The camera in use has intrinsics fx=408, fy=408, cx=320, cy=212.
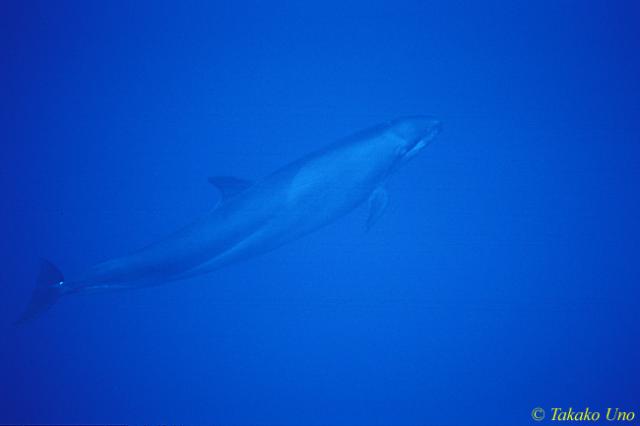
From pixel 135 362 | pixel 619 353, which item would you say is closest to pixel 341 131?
pixel 135 362

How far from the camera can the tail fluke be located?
5.34 metres

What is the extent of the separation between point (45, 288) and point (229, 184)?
114 inches

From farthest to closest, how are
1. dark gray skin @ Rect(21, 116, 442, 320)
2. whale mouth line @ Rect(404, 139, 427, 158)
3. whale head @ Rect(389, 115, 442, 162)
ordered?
whale mouth line @ Rect(404, 139, 427, 158), whale head @ Rect(389, 115, 442, 162), dark gray skin @ Rect(21, 116, 442, 320)

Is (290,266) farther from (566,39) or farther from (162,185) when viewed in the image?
(566,39)

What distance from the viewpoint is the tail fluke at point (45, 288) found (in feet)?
17.5

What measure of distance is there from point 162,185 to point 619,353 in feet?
33.4

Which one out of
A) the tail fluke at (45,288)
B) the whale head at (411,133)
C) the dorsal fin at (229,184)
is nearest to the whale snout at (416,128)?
the whale head at (411,133)

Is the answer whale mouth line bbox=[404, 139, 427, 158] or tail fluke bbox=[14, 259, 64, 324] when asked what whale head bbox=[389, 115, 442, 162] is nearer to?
whale mouth line bbox=[404, 139, 427, 158]

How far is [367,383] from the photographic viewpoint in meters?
8.20

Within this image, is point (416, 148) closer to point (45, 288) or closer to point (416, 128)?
point (416, 128)

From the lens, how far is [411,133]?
570cm

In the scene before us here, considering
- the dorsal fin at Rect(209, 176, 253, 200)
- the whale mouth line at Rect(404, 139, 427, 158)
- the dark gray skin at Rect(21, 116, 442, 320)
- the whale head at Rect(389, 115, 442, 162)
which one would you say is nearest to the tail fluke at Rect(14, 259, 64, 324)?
the dark gray skin at Rect(21, 116, 442, 320)

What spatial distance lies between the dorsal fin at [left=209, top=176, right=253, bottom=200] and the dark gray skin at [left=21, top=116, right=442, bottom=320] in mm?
12

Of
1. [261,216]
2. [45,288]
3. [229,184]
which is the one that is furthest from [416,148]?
[45,288]
